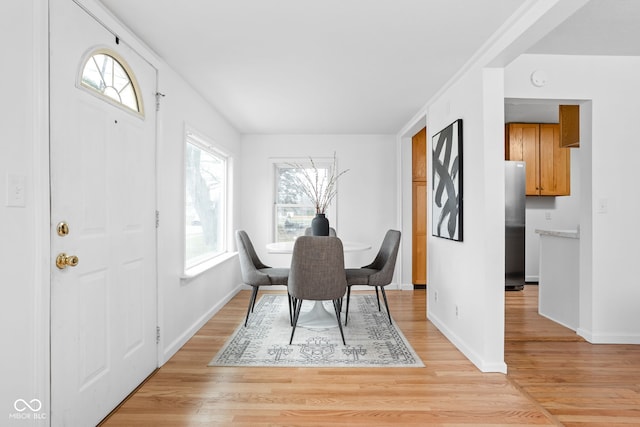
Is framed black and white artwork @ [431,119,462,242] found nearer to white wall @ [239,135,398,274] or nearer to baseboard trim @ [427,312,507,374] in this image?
baseboard trim @ [427,312,507,374]

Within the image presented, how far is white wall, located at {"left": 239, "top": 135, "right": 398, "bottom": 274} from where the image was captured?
576cm

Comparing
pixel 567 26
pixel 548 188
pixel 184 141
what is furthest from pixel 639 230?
pixel 184 141

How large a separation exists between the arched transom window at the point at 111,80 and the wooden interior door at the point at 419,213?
→ 404 cm

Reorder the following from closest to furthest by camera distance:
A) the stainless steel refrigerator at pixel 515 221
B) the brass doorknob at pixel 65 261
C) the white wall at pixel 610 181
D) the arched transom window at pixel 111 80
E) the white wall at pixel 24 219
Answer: the white wall at pixel 24 219
the brass doorknob at pixel 65 261
the arched transom window at pixel 111 80
the white wall at pixel 610 181
the stainless steel refrigerator at pixel 515 221

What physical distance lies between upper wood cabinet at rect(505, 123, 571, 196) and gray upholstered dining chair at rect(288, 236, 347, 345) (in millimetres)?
3916

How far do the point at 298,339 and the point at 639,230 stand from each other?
3.01 meters

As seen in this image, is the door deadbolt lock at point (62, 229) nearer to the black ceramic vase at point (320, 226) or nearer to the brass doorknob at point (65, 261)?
the brass doorknob at point (65, 261)

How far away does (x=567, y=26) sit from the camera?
102 inches

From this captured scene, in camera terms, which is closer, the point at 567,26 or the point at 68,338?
the point at 68,338

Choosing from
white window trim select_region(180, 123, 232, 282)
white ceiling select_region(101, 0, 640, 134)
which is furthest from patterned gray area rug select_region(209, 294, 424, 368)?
white ceiling select_region(101, 0, 640, 134)

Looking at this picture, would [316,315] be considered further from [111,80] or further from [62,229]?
[111,80]

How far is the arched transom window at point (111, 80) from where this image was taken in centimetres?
202

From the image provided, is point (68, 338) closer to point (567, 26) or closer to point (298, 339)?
point (298, 339)

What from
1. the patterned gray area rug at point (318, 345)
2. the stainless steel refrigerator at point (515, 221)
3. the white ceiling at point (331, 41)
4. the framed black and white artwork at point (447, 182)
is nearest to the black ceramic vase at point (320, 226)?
the patterned gray area rug at point (318, 345)
